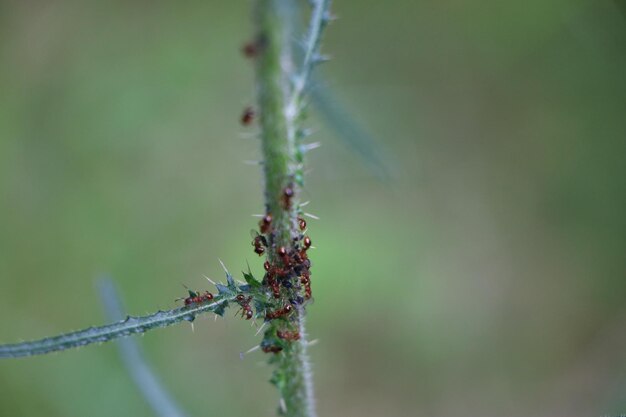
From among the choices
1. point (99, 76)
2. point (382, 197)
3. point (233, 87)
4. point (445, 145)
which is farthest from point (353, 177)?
point (99, 76)

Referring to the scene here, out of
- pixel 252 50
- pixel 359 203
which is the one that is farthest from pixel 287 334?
pixel 359 203

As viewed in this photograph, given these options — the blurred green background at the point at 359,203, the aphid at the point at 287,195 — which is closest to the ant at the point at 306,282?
the aphid at the point at 287,195

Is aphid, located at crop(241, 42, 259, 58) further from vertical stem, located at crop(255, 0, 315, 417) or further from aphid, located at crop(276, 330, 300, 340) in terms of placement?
aphid, located at crop(276, 330, 300, 340)

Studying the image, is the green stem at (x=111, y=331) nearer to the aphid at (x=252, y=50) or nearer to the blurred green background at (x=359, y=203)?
the aphid at (x=252, y=50)

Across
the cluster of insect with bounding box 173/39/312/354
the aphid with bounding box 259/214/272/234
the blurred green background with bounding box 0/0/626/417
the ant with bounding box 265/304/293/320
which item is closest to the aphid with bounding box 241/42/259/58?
the cluster of insect with bounding box 173/39/312/354

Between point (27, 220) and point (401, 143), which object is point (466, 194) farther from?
point (27, 220)

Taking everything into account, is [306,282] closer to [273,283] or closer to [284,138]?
[273,283]

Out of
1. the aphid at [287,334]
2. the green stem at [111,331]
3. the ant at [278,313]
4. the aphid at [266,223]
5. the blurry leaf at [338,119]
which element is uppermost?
the blurry leaf at [338,119]
